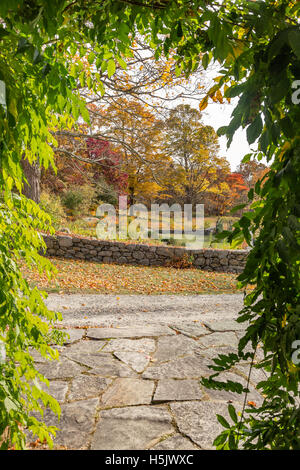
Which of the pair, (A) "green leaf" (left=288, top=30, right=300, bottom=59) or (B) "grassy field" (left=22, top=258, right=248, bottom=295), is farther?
(B) "grassy field" (left=22, top=258, right=248, bottom=295)

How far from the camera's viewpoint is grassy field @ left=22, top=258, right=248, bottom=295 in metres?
7.29

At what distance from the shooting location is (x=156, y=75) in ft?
25.0

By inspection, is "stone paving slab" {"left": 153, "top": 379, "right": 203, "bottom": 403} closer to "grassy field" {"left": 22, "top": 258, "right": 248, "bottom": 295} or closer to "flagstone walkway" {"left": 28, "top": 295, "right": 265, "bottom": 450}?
"flagstone walkway" {"left": 28, "top": 295, "right": 265, "bottom": 450}

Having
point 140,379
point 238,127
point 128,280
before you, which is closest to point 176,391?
point 140,379

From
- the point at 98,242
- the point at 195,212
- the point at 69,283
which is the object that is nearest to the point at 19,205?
the point at 69,283

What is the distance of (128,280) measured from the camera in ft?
27.5

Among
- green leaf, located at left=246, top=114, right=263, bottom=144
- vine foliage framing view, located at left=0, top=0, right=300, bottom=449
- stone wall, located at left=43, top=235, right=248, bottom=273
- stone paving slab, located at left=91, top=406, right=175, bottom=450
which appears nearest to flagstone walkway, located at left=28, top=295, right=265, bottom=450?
stone paving slab, located at left=91, top=406, right=175, bottom=450

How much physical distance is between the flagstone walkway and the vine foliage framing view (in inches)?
38.7

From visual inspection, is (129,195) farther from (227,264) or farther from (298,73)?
(298,73)

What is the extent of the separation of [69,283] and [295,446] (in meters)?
7.07

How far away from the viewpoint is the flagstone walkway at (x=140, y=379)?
2297 millimetres

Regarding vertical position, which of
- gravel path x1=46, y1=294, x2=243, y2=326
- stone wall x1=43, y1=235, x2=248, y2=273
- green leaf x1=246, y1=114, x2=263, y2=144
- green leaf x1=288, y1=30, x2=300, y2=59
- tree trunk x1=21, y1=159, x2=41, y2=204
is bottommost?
gravel path x1=46, y1=294, x2=243, y2=326

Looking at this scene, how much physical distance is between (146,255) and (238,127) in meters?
10.1

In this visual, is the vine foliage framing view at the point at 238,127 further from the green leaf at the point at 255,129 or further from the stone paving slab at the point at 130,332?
the stone paving slab at the point at 130,332
